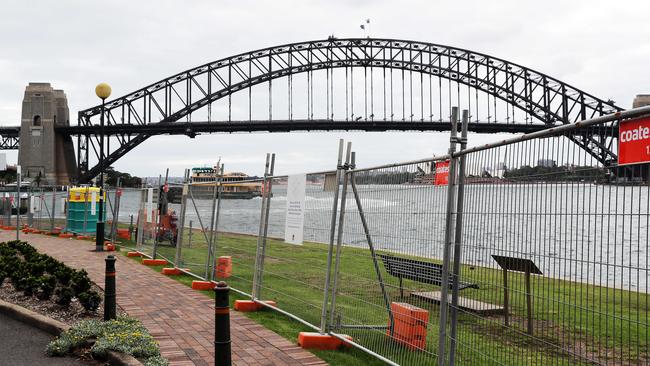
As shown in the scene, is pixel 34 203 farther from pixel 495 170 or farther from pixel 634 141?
pixel 634 141

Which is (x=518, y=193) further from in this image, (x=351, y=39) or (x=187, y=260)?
(x=351, y=39)

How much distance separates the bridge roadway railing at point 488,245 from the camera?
3.59m

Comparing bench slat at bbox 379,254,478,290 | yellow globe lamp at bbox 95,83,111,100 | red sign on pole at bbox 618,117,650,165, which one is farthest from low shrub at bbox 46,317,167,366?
yellow globe lamp at bbox 95,83,111,100

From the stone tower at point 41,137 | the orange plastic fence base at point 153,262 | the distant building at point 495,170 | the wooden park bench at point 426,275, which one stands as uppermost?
the stone tower at point 41,137

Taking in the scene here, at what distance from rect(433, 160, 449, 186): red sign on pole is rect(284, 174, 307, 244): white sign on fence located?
286cm

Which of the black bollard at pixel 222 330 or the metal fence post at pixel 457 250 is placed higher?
the metal fence post at pixel 457 250

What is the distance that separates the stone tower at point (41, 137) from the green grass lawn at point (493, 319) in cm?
8711

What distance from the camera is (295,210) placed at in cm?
830

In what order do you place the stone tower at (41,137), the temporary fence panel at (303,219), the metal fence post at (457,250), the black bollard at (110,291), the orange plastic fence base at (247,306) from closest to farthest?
the metal fence post at (457,250), the black bollard at (110,291), the temporary fence panel at (303,219), the orange plastic fence base at (247,306), the stone tower at (41,137)

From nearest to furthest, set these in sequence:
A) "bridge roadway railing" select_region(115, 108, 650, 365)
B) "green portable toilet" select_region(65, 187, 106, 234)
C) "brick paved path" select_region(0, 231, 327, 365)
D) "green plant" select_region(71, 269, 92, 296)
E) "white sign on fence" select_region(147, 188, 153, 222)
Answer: "bridge roadway railing" select_region(115, 108, 650, 365), "brick paved path" select_region(0, 231, 327, 365), "green plant" select_region(71, 269, 92, 296), "white sign on fence" select_region(147, 188, 153, 222), "green portable toilet" select_region(65, 187, 106, 234)

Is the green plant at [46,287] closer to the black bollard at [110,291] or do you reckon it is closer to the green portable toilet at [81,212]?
the black bollard at [110,291]

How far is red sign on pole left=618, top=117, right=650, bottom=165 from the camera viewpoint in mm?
3260

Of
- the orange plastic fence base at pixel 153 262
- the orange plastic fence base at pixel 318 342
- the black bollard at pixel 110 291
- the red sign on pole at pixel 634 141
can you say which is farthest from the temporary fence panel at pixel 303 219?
the orange plastic fence base at pixel 153 262

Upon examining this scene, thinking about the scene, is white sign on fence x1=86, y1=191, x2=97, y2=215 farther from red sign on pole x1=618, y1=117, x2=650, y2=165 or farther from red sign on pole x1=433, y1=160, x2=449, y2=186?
red sign on pole x1=618, y1=117, x2=650, y2=165
